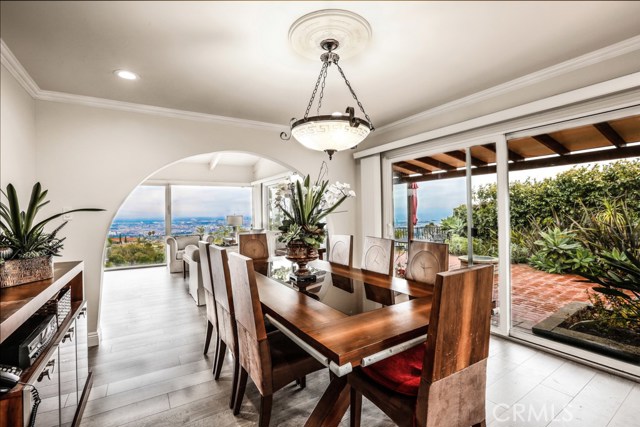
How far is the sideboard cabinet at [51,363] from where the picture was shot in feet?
3.40

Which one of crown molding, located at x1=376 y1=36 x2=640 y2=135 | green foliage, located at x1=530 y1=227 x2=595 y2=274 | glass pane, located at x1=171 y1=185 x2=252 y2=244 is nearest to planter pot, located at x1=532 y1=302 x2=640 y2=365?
green foliage, located at x1=530 y1=227 x2=595 y2=274

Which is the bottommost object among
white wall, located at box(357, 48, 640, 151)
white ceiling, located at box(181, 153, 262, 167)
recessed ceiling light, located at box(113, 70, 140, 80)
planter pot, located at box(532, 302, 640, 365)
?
planter pot, located at box(532, 302, 640, 365)

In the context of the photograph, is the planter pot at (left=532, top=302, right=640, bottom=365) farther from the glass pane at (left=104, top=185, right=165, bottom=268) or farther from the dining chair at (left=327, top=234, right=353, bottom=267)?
the glass pane at (left=104, top=185, right=165, bottom=268)

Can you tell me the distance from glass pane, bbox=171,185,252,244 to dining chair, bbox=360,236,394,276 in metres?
6.08

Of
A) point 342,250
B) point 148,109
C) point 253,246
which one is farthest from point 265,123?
point 342,250

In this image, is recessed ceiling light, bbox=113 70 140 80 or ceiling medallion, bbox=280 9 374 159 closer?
ceiling medallion, bbox=280 9 374 159

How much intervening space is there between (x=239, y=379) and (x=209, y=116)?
2.90 metres

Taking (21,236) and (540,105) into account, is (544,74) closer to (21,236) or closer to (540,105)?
(540,105)

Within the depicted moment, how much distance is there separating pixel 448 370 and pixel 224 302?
4.69 ft

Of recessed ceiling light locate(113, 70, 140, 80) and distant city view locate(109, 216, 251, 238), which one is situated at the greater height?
recessed ceiling light locate(113, 70, 140, 80)

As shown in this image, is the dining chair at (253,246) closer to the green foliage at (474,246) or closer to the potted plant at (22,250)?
the potted plant at (22,250)

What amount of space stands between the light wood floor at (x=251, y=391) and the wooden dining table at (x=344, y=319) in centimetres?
66

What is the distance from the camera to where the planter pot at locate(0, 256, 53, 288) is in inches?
56.3

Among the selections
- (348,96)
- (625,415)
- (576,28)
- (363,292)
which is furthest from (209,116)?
(625,415)
